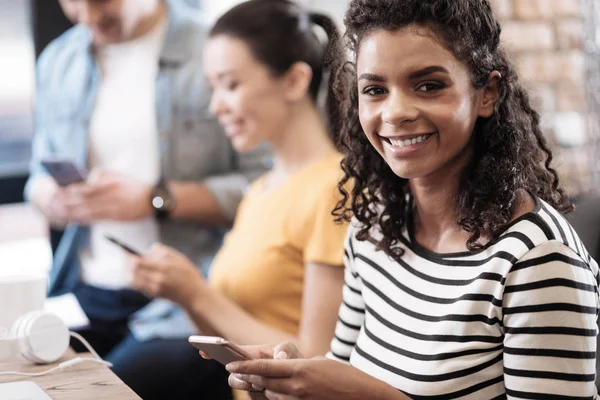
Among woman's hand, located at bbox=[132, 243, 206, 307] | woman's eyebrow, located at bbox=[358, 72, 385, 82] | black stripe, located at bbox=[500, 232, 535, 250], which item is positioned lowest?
woman's hand, located at bbox=[132, 243, 206, 307]

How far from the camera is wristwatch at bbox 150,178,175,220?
2.34 meters

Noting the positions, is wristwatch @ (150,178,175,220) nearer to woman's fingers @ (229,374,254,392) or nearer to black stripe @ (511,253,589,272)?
woman's fingers @ (229,374,254,392)

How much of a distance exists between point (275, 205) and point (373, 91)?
0.67m

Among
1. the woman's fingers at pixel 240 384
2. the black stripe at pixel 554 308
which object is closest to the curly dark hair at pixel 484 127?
the black stripe at pixel 554 308

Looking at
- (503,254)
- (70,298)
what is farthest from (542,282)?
(70,298)

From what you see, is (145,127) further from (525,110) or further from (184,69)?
(525,110)

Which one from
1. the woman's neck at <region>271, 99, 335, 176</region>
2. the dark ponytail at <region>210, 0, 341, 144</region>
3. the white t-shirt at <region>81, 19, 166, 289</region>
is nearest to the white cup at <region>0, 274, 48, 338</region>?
the woman's neck at <region>271, 99, 335, 176</region>

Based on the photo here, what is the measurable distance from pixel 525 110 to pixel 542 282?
308 millimetres

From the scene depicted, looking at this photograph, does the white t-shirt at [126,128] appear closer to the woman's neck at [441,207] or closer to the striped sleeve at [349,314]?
the striped sleeve at [349,314]

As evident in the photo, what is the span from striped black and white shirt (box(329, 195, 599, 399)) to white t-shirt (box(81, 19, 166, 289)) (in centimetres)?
122

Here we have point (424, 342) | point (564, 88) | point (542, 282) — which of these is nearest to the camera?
point (542, 282)

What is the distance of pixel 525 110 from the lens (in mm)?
1223

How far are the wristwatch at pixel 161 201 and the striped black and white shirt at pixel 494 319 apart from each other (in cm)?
119

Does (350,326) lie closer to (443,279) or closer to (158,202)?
(443,279)
